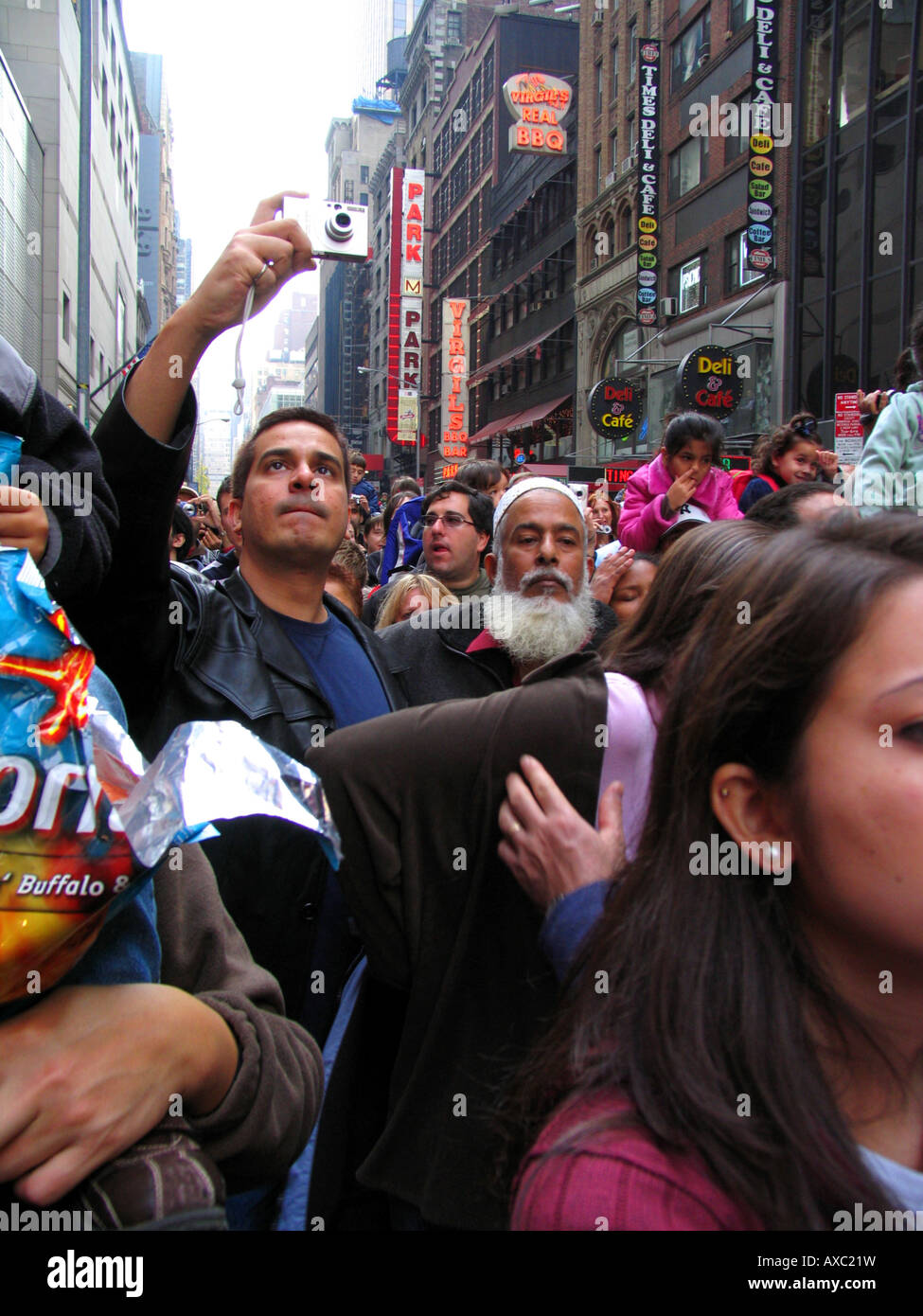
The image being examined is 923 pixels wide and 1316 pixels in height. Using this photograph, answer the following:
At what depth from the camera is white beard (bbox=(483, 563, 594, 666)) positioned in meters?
3.08

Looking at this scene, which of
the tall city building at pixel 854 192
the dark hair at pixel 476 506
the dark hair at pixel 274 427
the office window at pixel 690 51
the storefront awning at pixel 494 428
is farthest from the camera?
the storefront awning at pixel 494 428

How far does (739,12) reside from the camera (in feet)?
73.3

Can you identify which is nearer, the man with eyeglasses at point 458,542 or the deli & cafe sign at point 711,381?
the man with eyeglasses at point 458,542

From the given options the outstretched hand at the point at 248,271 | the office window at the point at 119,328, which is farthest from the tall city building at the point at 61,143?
the outstretched hand at the point at 248,271

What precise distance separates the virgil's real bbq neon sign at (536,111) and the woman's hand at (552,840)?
119 ft

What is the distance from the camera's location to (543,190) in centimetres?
3847

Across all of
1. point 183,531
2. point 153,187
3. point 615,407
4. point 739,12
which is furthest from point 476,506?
point 153,187

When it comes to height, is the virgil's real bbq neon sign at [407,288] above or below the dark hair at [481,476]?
above

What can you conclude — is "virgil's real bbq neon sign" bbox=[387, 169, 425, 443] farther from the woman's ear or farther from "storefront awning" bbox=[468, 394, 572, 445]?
the woman's ear

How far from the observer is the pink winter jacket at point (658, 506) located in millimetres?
4906

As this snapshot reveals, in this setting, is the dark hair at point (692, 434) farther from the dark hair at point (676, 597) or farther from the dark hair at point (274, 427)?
the dark hair at point (676, 597)

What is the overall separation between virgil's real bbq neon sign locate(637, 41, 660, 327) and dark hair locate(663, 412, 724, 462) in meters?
21.5
